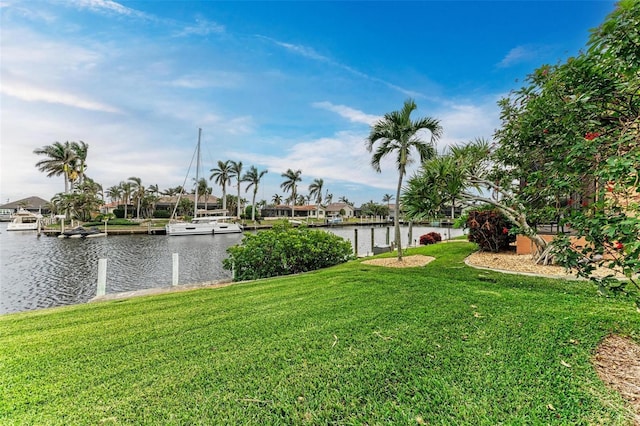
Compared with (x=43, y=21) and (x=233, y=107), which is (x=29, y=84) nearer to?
(x=43, y=21)

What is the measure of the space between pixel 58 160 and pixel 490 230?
54.9 m

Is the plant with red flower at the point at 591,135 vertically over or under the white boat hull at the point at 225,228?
over

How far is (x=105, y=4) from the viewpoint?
→ 6941 mm

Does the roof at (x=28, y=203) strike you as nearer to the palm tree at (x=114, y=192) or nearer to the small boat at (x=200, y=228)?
the palm tree at (x=114, y=192)

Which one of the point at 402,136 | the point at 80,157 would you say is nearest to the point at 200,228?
the point at 80,157

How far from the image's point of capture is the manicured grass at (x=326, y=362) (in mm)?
2129

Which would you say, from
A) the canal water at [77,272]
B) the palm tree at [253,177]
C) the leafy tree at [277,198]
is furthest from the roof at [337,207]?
the canal water at [77,272]

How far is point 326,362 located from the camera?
279 cm

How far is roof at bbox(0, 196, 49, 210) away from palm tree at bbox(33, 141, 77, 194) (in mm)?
26393

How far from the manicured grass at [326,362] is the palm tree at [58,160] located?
4993 cm

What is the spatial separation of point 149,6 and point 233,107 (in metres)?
10.1

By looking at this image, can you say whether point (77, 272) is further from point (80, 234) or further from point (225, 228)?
point (225, 228)

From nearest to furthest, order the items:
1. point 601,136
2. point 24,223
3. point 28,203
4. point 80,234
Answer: point 601,136, point 80,234, point 24,223, point 28,203

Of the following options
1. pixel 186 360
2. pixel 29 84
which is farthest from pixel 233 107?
pixel 186 360
